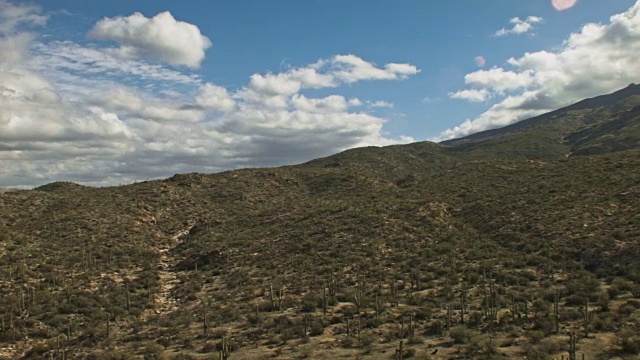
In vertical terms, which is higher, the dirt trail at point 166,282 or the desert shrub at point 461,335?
the dirt trail at point 166,282

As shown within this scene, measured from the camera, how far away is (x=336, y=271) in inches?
1380

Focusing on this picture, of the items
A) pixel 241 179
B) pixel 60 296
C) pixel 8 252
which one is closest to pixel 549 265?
pixel 60 296

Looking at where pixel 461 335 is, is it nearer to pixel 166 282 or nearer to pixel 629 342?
pixel 629 342

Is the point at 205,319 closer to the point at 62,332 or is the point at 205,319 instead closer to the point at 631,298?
the point at 62,332

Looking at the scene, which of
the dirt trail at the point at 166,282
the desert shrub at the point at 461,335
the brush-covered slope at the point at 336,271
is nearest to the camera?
the desert shrub at the point at 461,335

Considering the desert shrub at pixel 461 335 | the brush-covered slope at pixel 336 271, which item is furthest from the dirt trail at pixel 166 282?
the desert shrub at pixel 461 335

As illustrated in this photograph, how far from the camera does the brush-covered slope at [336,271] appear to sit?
842 inches

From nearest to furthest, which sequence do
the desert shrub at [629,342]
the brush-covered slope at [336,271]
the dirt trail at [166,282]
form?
the desert shrub at [629,342], the brush-covered slope at [336,271], the dirt trail at [166,282]

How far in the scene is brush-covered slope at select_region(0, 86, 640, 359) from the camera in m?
21.4

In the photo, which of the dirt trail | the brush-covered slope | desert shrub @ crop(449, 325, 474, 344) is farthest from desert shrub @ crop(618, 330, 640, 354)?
the dirt trail

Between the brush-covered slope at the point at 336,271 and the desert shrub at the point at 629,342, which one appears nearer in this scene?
the desert shrub at the point at 629,342

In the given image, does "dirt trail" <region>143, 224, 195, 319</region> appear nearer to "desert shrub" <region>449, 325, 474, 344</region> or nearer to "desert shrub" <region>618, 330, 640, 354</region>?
"desert shrub" <region>449, 325, 474, 344</region>

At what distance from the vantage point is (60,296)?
96.8ft

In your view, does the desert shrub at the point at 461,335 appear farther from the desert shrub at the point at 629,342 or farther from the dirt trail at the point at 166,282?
the dirt trail at the point at 166,282
